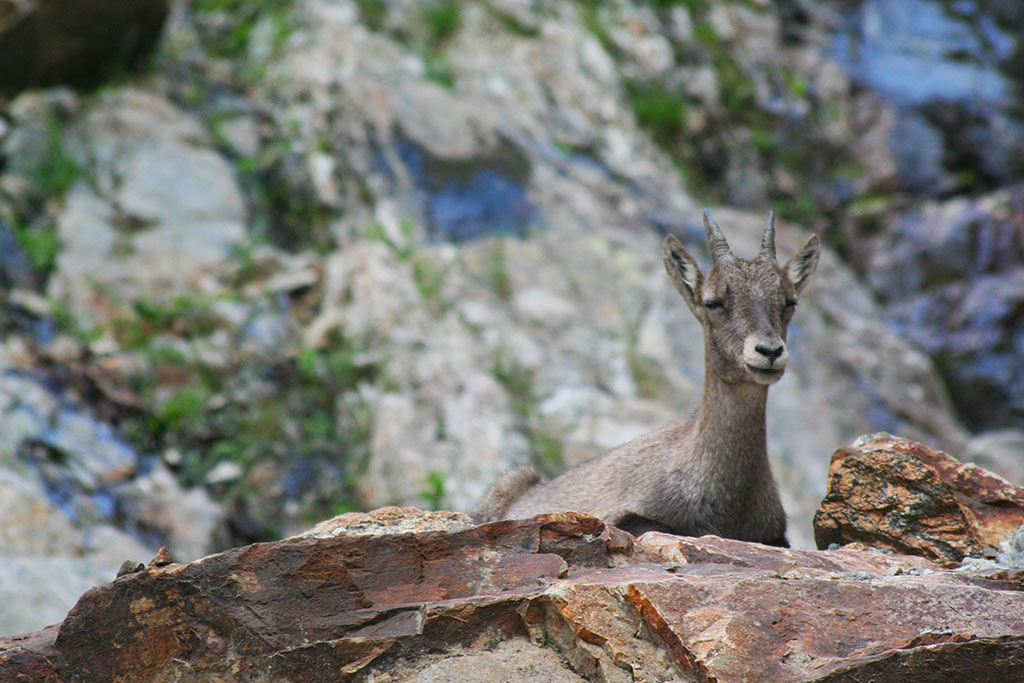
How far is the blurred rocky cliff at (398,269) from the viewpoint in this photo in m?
11.0

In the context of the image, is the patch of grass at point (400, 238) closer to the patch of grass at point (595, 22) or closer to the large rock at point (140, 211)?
the large rock at point (140, 211)

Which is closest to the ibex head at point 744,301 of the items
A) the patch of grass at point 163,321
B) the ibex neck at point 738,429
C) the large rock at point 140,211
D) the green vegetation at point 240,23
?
the ibex neck at point 738,429

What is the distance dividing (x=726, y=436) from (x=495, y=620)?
2.84 metres

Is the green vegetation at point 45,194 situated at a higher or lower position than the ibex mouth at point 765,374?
lower

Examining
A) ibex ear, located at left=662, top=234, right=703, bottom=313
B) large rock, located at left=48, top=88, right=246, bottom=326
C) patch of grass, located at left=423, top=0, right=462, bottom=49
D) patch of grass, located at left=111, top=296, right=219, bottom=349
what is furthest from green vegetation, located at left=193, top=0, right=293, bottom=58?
Result: ibex ear, located at left=662, top=234, right=703, bottom=313

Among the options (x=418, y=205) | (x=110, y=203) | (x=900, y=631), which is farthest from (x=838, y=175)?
(x=900, y=631)

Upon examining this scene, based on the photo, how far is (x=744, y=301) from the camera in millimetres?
6805

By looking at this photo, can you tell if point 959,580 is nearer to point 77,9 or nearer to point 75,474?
point 75,474

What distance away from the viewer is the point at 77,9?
13344 millimetres

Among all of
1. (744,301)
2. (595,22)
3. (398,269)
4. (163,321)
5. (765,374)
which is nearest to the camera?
(765,374)

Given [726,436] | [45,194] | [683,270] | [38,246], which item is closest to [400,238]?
[38,246]

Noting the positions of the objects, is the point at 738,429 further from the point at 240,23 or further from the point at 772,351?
the point at 240,23

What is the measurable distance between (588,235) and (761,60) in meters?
7.62

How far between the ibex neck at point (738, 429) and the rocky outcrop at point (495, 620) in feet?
6.34
